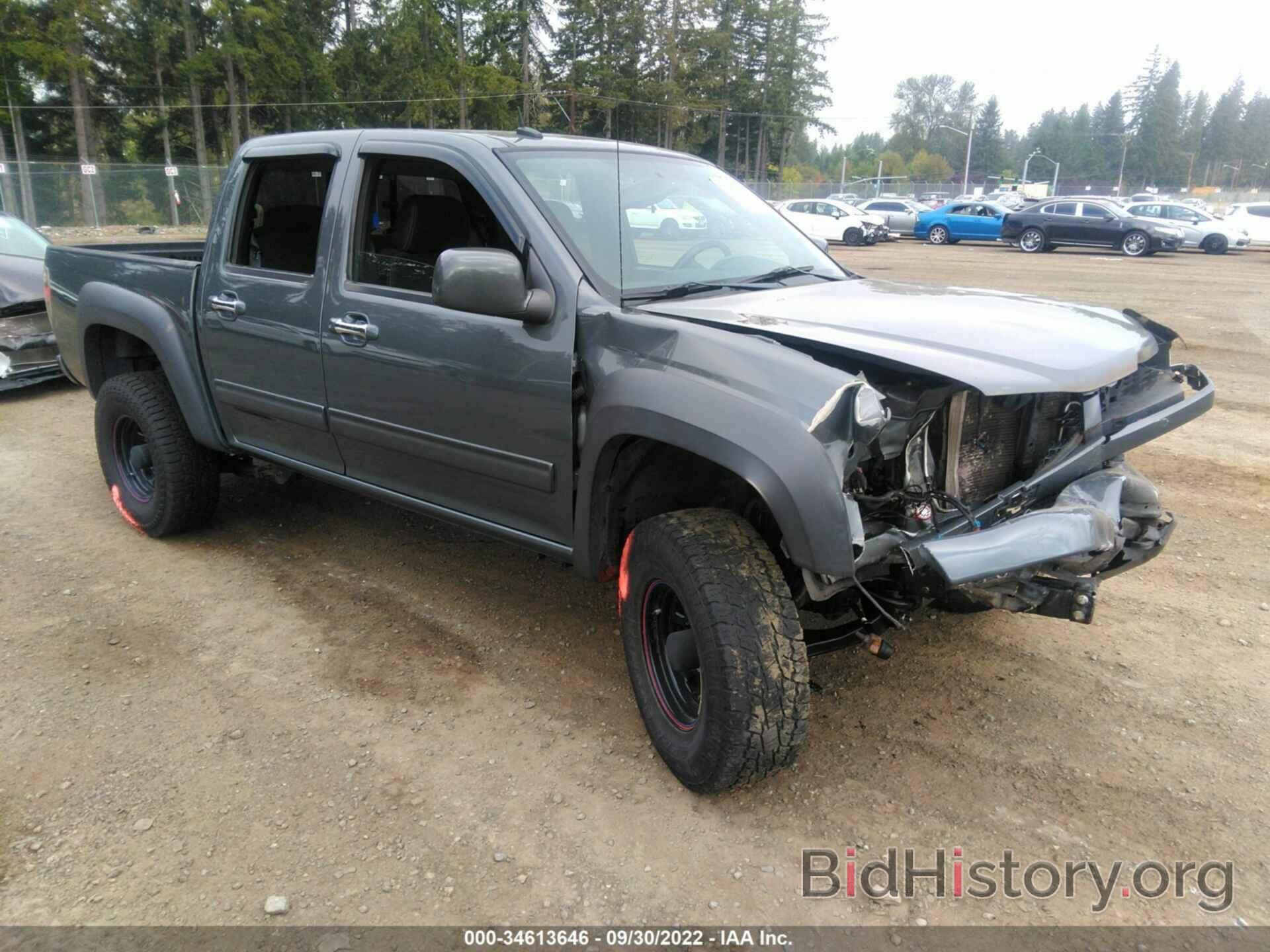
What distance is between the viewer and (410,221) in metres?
3.70

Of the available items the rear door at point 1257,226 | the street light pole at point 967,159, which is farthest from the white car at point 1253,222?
the street light pole at point 967,159

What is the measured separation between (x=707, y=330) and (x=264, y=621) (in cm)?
242

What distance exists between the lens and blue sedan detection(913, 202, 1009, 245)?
28109 millimetres

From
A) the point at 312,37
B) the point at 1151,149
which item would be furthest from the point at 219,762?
the point at 1151,149

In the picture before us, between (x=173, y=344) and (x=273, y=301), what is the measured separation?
83 centimetres

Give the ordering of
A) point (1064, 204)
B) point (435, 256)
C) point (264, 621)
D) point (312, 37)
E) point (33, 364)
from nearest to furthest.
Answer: point (435, 256) → point (264, 621) → point (33, 364) → point (1064, 204) → point (312, 37)

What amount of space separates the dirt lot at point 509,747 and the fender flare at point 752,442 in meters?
0.92

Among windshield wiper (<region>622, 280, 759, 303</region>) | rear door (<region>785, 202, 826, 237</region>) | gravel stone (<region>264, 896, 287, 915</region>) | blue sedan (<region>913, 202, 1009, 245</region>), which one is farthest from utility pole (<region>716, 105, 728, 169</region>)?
gravel stone (<region>264, 896, 287, 915</region>)

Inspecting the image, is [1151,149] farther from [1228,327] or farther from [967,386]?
[967,386]

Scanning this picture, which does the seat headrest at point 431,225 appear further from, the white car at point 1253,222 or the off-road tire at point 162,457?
the white car at point 1253,222

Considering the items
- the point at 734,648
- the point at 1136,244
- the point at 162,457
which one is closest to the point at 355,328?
the point at 162,457

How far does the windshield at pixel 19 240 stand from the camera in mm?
8281

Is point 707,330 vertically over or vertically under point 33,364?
over

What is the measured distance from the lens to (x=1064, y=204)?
81.5 ft
